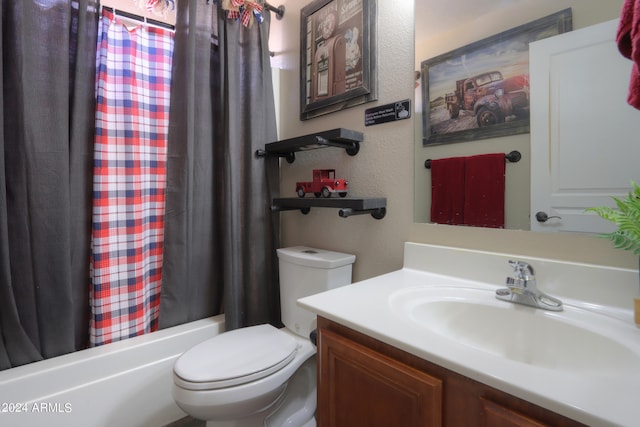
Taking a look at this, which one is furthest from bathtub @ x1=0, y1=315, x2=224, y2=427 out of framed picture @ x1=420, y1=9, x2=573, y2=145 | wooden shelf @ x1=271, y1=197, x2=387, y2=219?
framed picture @ x1=420, y1=9, x2=573, y2=145

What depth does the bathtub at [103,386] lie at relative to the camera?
3.34ft

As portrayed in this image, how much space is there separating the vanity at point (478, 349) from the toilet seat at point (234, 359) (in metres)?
0.32

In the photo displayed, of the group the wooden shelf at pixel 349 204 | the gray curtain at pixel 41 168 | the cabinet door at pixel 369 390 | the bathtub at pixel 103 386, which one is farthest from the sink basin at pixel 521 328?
the gray curtain at pixel 41 168

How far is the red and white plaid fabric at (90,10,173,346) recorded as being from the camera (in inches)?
49.1

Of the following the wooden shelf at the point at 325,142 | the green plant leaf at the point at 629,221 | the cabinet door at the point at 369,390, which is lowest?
the cabinet door at the point at 369,390

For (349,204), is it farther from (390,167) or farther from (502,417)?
(502,417)

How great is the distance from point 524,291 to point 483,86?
638 millimetres

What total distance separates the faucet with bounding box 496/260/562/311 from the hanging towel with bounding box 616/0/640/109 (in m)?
0.44

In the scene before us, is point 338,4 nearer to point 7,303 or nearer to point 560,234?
point 560,234

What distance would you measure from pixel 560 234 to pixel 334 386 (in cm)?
75

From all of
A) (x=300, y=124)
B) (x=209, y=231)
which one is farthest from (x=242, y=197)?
(x=300, y=124)

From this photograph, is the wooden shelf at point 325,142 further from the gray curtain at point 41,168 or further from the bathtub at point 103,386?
the bathtub at point 103,386

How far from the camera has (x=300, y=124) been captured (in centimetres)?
164

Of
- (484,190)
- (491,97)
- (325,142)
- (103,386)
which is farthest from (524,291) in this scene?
(103,386)
